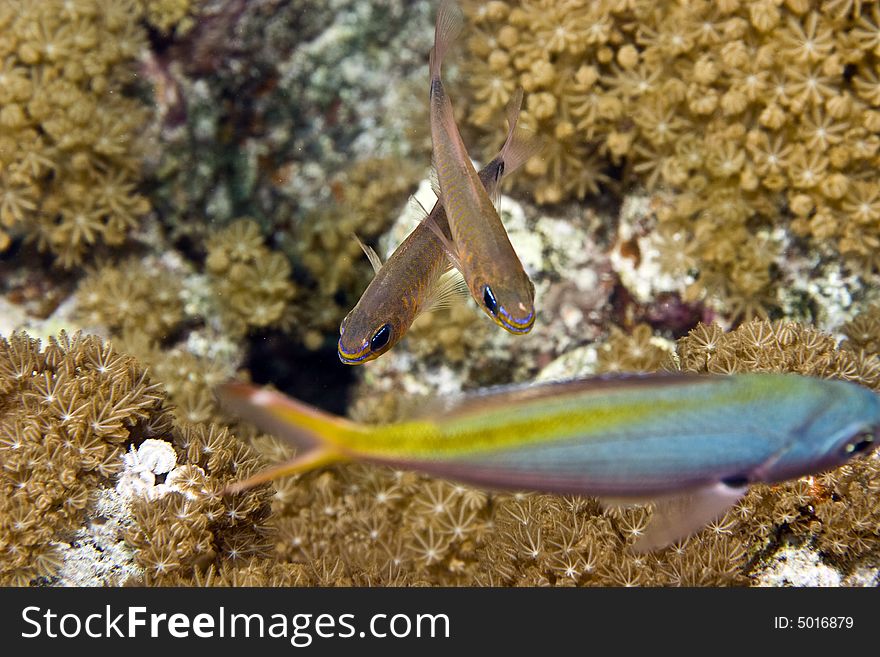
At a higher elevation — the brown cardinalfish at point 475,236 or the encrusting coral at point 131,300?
the encrusting coral at point 131,300

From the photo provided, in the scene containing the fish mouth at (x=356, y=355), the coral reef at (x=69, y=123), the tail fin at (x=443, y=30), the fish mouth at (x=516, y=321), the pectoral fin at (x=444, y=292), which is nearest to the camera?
the fish mouth at (x=516, y=321)

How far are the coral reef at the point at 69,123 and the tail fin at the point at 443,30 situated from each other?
3.63m

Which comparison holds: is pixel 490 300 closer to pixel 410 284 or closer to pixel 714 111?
pixel 410 284

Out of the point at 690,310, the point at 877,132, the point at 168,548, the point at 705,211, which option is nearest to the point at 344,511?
the point at 168,548

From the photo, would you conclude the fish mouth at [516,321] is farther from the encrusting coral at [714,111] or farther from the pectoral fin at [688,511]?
the encrusting coral at [714,111]

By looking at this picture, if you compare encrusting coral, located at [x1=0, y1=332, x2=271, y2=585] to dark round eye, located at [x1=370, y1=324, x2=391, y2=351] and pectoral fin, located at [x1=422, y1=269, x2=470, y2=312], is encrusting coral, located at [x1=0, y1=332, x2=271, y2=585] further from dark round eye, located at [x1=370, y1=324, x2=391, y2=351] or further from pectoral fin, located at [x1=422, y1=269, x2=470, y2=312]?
pectoral fin, located at [x1=422, y1=269, x2=470, y2=312]

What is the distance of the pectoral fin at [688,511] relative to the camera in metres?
2.04

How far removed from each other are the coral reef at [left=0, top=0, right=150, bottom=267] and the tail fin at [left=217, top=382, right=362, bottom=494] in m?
5.05

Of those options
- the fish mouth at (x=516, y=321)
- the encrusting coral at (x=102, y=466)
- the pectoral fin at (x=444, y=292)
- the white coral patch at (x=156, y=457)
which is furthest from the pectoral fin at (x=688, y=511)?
the white coral patch at (x=156, y=457)

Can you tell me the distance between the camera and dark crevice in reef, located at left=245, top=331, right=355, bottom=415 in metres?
7.08

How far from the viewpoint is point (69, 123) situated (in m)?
5.80

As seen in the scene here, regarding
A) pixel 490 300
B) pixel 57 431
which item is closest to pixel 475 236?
pixel 490 300

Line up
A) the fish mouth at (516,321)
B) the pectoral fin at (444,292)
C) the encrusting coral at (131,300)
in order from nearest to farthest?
the fish mouth at (516,321) → the pectoral fin at (444,292) → the encrusting coral at (131,300)
